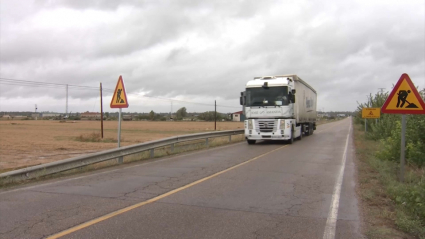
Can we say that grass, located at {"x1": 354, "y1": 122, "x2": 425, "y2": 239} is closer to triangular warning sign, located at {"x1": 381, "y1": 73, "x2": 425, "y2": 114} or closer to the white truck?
triangular warning sign, located at {"x1": 381, "y1": 73, "x2": 425, "y2": 114}

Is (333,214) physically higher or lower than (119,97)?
lower

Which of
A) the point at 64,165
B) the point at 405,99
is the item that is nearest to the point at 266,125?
the point at 405,99

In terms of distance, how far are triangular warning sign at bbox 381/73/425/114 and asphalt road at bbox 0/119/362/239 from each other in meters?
2.14

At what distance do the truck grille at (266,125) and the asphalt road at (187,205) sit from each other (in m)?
8.91

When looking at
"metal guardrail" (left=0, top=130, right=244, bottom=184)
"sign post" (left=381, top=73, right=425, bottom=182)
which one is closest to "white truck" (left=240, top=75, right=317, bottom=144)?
"metal guardrail" (left=0, top=130, right=244, bottom=184)

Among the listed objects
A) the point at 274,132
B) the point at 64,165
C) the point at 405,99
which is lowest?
the point at 64,165

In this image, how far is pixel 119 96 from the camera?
40.7ft

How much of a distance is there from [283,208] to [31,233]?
13.4ft

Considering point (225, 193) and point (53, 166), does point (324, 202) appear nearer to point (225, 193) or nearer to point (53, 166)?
point (225, 193)

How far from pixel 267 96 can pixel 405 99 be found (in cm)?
1161

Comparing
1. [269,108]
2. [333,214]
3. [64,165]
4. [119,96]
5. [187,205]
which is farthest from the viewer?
[269,108]

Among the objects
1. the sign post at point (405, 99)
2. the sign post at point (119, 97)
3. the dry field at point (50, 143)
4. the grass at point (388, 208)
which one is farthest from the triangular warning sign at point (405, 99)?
the dry field at point (50, 143)

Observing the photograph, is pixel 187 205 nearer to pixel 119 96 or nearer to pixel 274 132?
pixel 119 96

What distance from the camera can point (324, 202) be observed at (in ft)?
22.0
